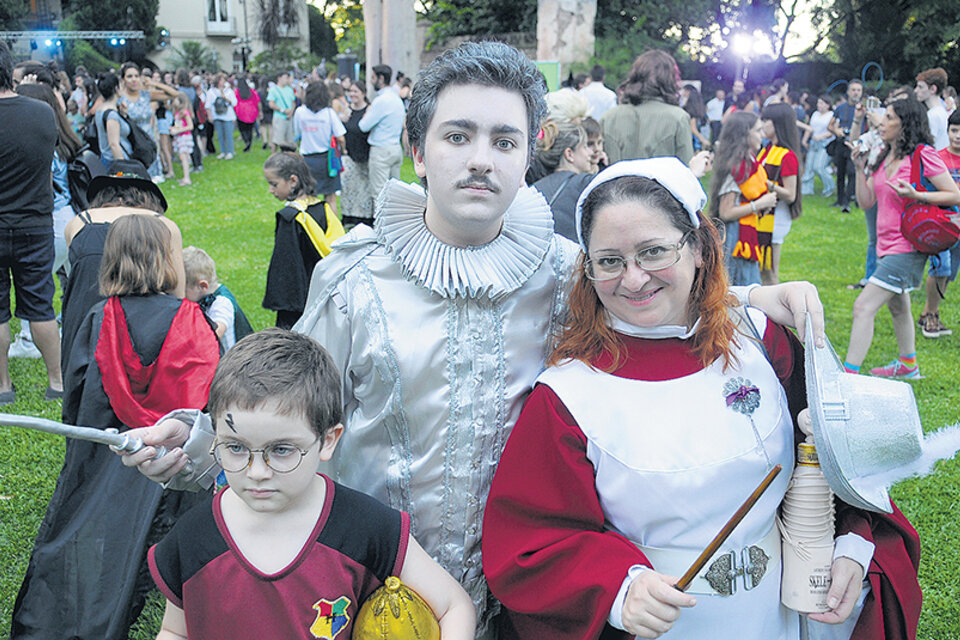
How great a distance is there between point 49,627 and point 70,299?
5.13 ft

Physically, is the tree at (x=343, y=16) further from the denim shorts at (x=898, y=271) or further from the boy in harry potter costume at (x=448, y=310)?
the boy in harry potter costume at (x=448, y=310)

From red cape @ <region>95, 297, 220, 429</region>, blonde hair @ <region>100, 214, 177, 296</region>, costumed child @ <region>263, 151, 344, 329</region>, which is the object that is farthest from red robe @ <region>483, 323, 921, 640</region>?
costumed child @ <region>263, 151, 344, 329</region>

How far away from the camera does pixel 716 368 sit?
6.29 ft

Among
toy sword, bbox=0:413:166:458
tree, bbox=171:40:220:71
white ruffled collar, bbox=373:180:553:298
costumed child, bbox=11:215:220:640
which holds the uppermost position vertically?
tree, bbox=171:40:220:71

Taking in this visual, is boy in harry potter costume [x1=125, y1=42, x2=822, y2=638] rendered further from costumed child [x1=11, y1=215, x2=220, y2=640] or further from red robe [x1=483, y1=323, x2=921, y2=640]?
costumed child [x1=11, y1=215, x2=220, y2=640]

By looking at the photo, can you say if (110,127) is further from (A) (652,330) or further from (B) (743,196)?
(A) (652,330)

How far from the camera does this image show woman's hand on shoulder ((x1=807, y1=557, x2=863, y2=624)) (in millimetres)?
1840

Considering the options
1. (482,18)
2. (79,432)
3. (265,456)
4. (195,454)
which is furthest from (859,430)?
(482,18)

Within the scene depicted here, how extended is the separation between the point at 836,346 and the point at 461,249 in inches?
221

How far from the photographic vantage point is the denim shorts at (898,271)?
575cm

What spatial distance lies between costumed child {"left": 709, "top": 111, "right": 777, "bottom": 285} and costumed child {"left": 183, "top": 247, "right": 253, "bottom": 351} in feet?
11.9

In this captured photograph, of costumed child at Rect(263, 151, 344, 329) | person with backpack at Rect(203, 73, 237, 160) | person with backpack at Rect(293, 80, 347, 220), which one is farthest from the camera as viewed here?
person with backpack at Rect(203, 73, 237, 160)

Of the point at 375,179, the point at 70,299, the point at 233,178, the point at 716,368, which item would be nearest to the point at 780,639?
the point at 716,368

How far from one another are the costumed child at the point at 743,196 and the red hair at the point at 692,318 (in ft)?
14.3
